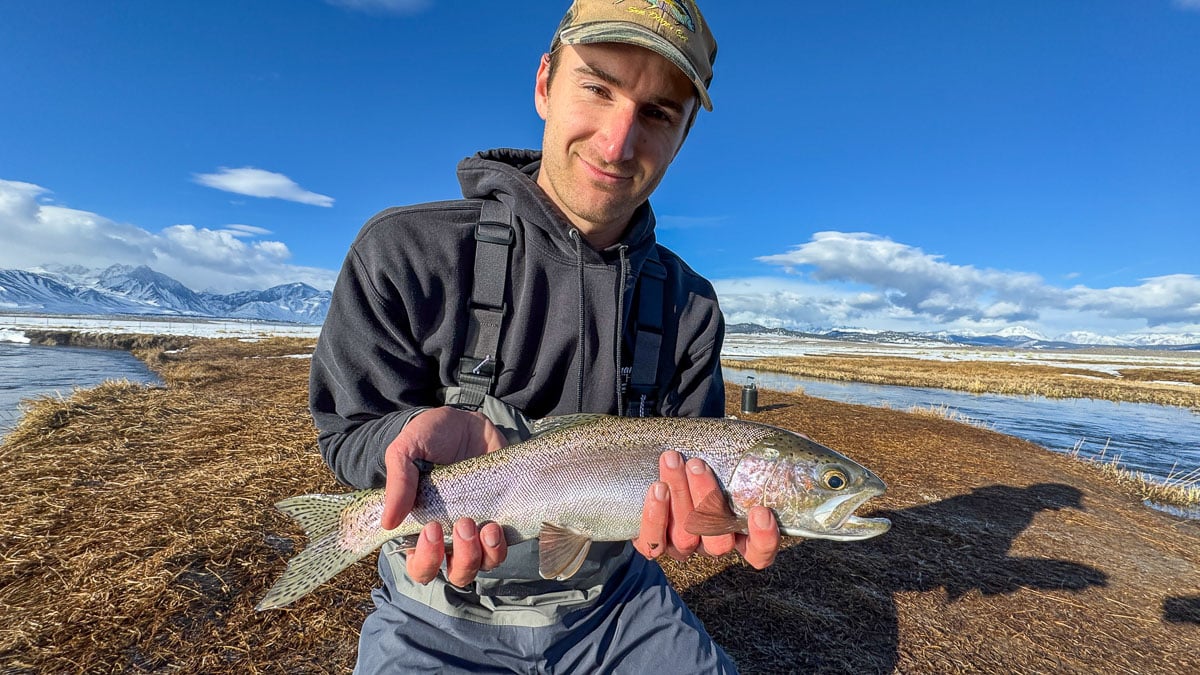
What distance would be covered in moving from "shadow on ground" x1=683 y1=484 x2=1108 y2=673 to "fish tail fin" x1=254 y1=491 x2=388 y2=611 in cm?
360

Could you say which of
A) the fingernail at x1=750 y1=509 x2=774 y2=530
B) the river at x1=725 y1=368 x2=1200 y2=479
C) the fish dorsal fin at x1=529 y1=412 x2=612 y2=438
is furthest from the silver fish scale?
the river at x1=725 y1=368 x2=1200 y2=479

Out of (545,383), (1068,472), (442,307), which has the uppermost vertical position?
(442,307)

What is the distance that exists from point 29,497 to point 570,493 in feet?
21.7

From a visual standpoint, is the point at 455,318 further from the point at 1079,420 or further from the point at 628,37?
the point at 1079,420

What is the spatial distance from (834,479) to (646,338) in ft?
4.82

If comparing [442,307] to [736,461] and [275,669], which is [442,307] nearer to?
[736,461]

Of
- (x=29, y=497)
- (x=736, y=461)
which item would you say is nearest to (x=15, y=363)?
(x=29, y=497)

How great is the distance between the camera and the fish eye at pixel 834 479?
10.3 ft

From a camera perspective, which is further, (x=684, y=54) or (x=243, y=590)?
(x=243, y=590)

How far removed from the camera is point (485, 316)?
3.30m

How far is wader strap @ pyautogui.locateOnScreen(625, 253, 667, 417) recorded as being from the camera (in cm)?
363

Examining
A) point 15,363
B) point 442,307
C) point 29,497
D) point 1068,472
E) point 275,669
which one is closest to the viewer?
point 442,307

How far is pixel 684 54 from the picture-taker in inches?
119

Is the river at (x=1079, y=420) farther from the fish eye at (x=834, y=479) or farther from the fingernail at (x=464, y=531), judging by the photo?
the fingernail at (x=464, y=531)
